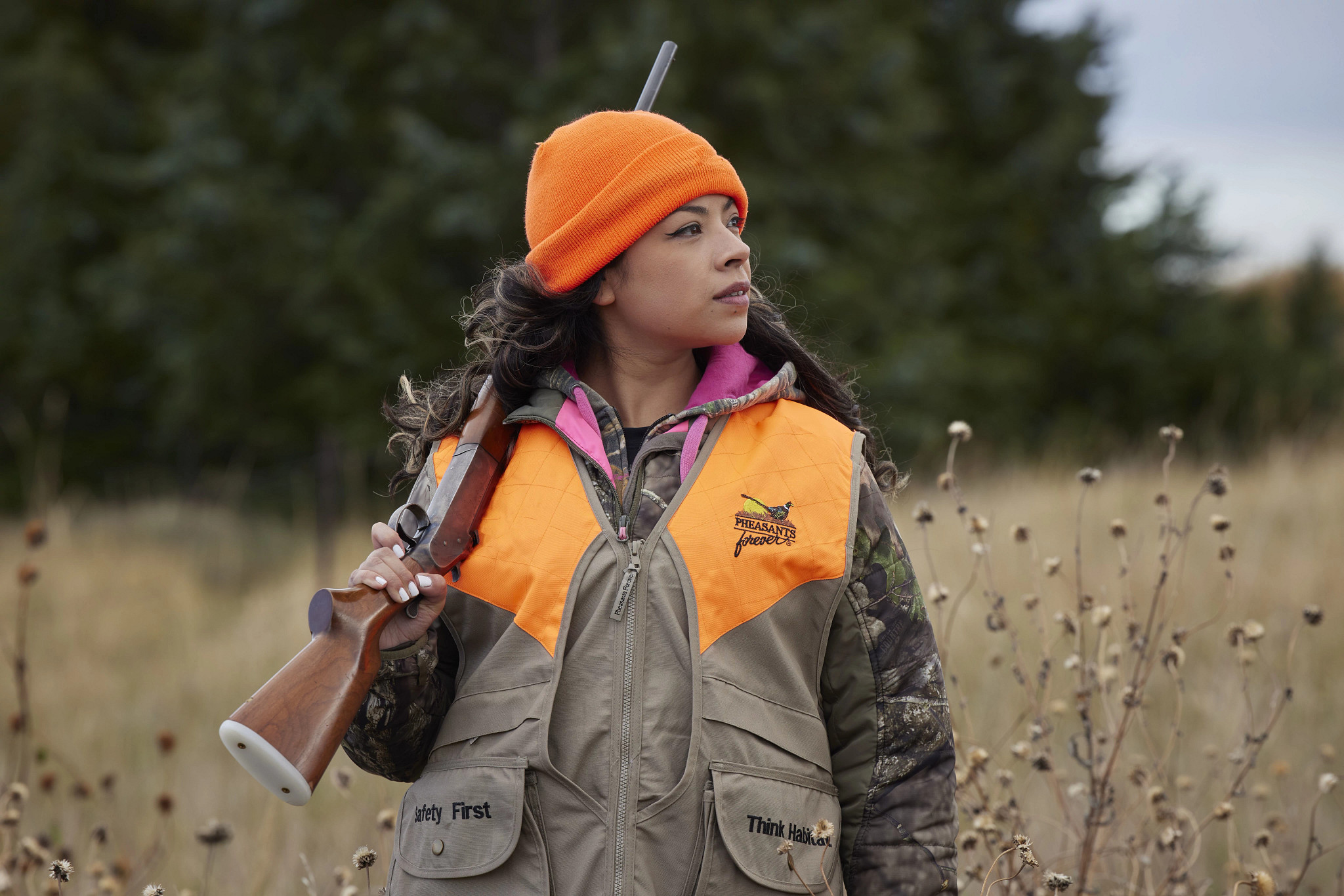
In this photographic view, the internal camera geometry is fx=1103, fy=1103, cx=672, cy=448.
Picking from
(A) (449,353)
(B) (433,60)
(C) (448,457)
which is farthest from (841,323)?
(C) (448,457)

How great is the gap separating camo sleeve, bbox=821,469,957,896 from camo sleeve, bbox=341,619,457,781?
0.80m

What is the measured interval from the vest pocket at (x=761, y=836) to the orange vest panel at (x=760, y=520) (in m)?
0.26

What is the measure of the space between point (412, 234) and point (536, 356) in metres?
12.0

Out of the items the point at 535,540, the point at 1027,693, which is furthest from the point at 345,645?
the point at 1027,693

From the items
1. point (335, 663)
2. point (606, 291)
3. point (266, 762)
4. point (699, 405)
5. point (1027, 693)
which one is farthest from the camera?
point (1027, 693)

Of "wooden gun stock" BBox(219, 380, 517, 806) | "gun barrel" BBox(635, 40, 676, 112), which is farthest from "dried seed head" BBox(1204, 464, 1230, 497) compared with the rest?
"wooden gun stock" BBox(219, 380, 517, 806)

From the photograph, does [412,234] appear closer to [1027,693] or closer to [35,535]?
[35,535]

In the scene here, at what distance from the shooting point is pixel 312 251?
13.6 metres

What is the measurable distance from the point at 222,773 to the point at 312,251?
911cm

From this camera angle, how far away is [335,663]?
2041 mm

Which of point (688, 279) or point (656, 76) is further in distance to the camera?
point (656, 76)

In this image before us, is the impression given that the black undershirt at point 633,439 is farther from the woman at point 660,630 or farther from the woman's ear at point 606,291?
the woman's ear at point 606,291

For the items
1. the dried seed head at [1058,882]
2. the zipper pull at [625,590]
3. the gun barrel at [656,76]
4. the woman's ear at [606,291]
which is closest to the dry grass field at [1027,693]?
the dried seed head at [1058,882]

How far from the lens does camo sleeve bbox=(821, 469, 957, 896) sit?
2.15 m
